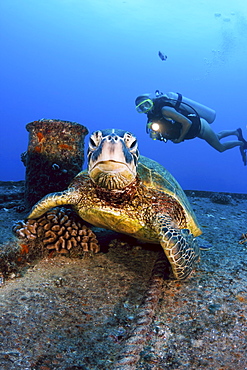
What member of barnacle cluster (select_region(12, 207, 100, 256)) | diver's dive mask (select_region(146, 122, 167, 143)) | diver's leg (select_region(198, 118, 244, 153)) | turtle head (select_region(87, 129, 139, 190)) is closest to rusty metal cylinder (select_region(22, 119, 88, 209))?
barnacle cluster (select_region(12, 207, 100, 256))

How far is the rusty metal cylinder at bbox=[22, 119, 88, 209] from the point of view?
3.28 metres

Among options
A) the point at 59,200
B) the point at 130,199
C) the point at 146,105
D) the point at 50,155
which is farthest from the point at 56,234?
the point at 146,105

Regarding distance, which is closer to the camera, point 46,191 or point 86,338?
point 86,338

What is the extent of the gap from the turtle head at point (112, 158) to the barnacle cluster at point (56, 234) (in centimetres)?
82

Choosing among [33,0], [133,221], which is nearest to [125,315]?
[133,221]

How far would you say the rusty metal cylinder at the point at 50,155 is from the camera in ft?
10.7

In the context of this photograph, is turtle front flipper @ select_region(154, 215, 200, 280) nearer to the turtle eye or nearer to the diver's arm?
the turtle eye

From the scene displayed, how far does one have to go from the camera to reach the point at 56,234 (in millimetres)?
2480

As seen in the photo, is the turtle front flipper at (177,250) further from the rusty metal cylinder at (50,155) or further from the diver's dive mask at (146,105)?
the diver's dive mask at (146,105)

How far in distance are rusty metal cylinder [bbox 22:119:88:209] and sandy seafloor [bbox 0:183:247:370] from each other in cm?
93

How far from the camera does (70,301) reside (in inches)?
65.0

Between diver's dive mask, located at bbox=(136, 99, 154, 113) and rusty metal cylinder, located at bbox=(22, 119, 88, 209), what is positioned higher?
diver's dive mask, located at bbox=(136, 99, 154, 113)

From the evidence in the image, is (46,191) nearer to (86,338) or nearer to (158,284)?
(158,284)

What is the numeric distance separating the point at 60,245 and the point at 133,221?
842 millimetres
